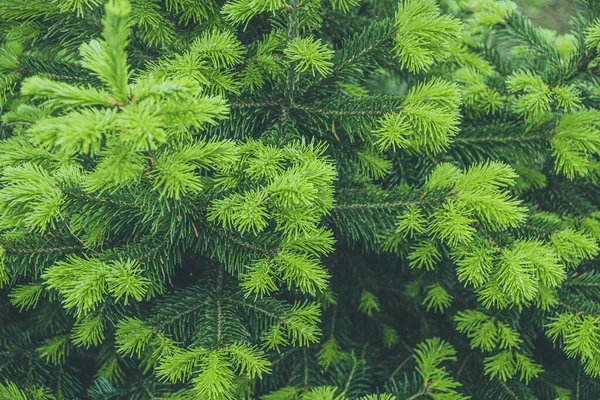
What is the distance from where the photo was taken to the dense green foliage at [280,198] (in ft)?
3.54

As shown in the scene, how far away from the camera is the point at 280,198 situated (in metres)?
1.07

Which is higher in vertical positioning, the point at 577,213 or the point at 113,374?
the point at 577,213

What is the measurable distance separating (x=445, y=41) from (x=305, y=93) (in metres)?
0.41

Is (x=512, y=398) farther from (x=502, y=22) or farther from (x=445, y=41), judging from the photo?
(x=502, y=22)

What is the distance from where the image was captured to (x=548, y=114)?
1.59m

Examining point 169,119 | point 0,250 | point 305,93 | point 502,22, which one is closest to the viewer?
point 169,119

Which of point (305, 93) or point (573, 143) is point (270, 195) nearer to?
point (305, 93)

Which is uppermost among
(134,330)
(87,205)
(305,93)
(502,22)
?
(502,22)

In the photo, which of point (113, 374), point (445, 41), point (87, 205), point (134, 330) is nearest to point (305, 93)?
point (445, 41)

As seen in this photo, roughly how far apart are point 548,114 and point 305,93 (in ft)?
2.66

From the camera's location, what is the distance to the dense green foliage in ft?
3.54

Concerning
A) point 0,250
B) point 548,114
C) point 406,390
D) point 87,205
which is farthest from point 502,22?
point 0,250

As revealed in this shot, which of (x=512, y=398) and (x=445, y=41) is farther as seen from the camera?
(x=512, y=398)

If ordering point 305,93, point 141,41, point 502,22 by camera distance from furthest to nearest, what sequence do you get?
point 502,22 → point 141,41 → point 305,93
